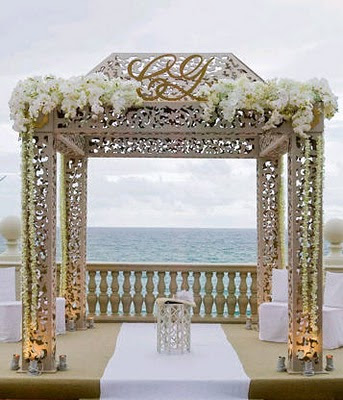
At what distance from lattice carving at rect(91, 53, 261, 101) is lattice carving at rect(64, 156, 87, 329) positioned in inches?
Answer: 75.0

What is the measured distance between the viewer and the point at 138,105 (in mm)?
6406

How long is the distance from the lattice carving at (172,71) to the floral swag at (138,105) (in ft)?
0.85

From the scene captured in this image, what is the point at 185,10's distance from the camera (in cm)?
1237

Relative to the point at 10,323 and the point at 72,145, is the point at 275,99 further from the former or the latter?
the point at 10,323

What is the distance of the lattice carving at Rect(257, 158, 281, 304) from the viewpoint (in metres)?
9.12

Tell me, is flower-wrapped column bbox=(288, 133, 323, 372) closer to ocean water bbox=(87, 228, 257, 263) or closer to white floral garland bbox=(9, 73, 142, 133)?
white floral garland bbox=(9, 73, 142, 133)

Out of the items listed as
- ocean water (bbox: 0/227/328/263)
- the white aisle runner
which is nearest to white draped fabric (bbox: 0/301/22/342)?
the white aisle runner

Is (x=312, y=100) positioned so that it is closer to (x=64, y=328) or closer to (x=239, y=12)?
(x=64, y=328)

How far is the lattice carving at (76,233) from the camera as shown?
905 cm

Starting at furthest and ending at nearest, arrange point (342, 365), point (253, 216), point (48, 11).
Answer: point (253, 216), point (48, 11), point (342, 365)

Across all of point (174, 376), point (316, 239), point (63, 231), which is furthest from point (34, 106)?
point (63, 231)

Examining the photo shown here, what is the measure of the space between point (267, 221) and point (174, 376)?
3.36 m

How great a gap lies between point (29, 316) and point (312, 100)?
3.09 meters

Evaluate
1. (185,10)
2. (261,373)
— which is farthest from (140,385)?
(185,10)
